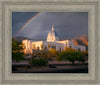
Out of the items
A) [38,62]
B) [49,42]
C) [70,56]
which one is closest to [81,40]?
[70,56]

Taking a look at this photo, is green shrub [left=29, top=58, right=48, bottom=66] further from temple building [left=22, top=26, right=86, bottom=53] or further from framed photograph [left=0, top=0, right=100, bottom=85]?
temple building [left=22, top=26, right=86, bottom=53]

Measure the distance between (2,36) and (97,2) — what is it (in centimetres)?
346

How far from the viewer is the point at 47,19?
4.80 metres

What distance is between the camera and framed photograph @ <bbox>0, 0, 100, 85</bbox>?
175 inches

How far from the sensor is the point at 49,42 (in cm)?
488

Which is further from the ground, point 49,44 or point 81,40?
point 81,40

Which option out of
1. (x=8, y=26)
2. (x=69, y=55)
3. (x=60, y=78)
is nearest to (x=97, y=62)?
(x=69, y=55)

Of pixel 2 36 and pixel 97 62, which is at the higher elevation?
pixel 2 36

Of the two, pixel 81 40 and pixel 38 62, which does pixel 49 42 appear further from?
pixel 81 40

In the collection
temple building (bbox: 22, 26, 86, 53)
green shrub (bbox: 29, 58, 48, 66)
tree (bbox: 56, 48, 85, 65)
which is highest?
temple building (bbox: 22, 26, 86, 53)

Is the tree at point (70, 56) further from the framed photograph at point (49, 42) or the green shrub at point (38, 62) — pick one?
the green shrub at point (38, 62)

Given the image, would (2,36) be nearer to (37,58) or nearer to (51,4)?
(37,58)

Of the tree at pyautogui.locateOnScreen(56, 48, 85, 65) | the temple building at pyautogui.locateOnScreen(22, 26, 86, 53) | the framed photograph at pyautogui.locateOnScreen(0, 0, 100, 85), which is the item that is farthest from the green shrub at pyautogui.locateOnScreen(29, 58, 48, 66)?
the tree at pyautogui.locateOnScreen(56, 48, 85, 65)

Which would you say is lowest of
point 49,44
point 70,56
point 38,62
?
point 38,62
